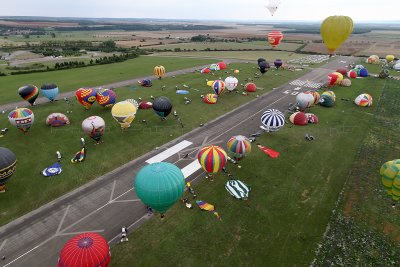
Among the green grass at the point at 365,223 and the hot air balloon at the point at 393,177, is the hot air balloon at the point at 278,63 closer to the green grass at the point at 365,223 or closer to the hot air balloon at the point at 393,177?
the green grass at the point at 365,223

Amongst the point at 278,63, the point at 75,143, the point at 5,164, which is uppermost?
the point at 278,63

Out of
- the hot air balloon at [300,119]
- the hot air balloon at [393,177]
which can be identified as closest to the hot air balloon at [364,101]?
the hot air balloon at [300,119]

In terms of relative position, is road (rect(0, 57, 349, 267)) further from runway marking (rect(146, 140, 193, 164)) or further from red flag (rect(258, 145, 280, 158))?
red flag (rect(258, 145, 280, 158))

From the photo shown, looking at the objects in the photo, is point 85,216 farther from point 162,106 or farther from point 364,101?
point 364,101

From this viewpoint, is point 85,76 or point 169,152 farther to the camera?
point 85,76

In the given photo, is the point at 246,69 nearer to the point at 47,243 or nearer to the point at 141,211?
the point at 141,211

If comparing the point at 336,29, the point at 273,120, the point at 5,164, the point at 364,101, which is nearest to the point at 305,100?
the point at 336,29

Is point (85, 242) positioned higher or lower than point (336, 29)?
lower
